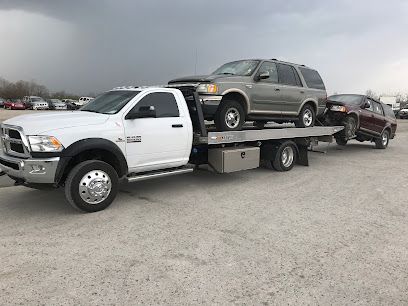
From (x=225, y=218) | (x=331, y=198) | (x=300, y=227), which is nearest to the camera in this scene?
(x=300, y=227)

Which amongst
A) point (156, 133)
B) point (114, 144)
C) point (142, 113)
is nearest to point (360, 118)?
point (156, 133)

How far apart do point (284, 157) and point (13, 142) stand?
6.34 meters

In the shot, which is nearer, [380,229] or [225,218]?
[380,229]

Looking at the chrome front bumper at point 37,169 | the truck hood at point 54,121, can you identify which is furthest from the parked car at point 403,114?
the chrome front bumper at point 37,169

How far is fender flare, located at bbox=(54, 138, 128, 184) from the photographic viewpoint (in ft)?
16.9

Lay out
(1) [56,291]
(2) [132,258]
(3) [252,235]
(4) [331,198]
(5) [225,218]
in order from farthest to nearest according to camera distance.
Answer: (4) [331,198] → (5) [225,218] → (3) [252,235] → (2) [132,258] → (1) [56,291]

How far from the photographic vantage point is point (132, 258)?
13.1ft

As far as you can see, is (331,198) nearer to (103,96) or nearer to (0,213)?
(103,96)

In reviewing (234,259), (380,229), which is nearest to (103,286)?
(234,259)

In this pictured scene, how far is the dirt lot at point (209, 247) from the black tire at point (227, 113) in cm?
132

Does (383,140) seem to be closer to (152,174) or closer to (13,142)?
(152,174)

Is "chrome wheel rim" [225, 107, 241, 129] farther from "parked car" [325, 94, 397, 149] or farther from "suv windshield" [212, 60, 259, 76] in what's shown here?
"parked car" [325, 94, 397, 149]

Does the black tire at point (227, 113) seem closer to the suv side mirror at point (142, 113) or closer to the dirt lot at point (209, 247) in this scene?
the dirt lot at point (209, 247)

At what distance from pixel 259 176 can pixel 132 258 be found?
5.06 metres
